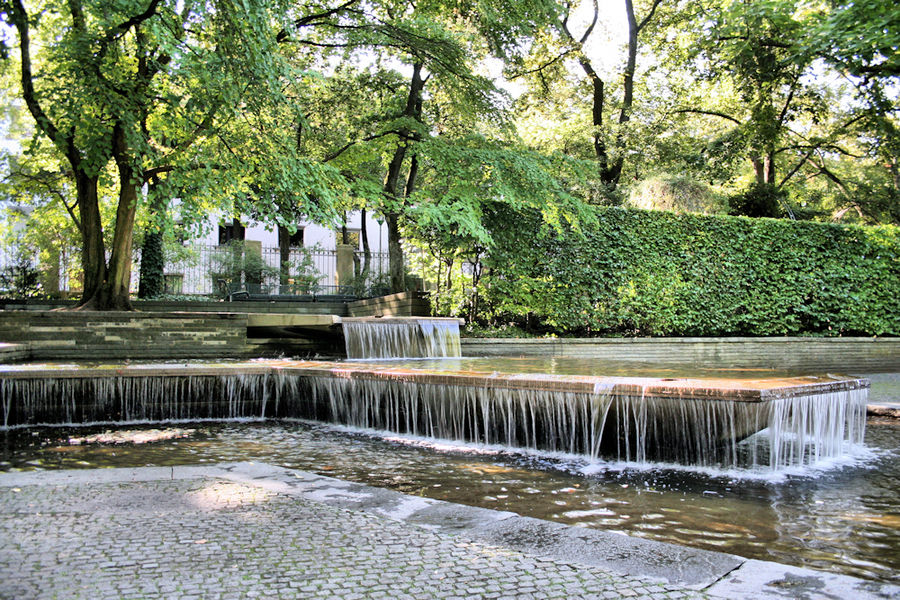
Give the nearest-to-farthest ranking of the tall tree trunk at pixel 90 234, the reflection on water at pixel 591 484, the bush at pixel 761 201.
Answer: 1. the reflection on water at pixel 591 484
2. the tall tree trunk at pixel 90 234
3. the bush at pixel 761 201

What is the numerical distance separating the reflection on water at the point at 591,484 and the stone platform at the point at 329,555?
70cm

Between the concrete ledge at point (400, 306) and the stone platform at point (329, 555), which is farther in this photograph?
the concrete ledge at point (400, 306)

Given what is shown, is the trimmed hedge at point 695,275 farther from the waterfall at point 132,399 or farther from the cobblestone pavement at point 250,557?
the cobblestone pavement at point 250,557

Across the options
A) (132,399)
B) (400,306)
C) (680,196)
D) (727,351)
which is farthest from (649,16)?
(132,399)

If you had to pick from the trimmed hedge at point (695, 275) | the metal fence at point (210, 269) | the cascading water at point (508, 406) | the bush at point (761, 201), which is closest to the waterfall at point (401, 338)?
the trimmed hedge at point (695, 275)

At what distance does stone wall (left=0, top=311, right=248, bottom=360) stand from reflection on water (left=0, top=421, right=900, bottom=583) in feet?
13.6

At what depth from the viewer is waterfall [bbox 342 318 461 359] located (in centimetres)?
1229

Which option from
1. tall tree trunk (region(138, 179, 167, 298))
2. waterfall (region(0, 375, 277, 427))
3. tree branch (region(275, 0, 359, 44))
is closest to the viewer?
waterfall (region(0, 375, 277, 427))

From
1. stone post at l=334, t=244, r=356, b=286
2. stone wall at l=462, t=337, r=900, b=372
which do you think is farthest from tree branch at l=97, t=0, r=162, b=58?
stone post at l=334, t=244, r=356, b=286

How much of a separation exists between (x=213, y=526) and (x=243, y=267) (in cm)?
1822

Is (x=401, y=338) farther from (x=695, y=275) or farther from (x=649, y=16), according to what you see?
(x=649, y=16)

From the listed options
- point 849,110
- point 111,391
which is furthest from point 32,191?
point 849,110

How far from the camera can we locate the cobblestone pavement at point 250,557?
277 centimetres

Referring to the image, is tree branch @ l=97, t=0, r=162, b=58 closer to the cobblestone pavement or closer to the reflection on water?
the reflection on water
